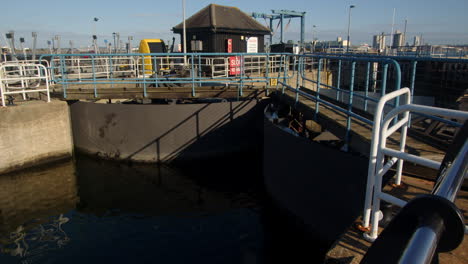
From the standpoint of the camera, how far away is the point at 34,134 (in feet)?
36.1

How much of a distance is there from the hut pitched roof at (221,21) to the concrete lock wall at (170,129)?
8.79m

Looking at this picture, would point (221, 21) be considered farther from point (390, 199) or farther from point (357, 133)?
point (390, 199)

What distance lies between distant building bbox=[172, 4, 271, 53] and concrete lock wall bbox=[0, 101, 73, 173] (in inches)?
335

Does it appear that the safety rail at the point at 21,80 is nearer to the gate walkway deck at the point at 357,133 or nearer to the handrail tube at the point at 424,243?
the gate walkway deck at the point at 357,133

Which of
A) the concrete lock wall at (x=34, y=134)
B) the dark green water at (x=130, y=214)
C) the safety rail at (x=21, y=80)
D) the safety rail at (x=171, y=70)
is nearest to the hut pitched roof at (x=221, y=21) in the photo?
the safety rail at (x=171, y=70)

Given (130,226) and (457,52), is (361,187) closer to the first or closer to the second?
(130,226)

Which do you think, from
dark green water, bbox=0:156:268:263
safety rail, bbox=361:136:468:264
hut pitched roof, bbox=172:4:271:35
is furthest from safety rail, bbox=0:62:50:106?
safety rail, bbox=361:136:468:264

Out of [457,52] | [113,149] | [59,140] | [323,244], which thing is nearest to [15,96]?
[59,140]

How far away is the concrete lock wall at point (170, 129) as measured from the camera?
11.3m

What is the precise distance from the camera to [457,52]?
75.2ft

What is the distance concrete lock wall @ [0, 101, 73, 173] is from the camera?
1046cm

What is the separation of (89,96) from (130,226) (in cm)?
557

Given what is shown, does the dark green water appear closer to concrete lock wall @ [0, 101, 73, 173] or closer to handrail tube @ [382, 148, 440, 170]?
concrete lock wall @ [0, 101, 73, 173]

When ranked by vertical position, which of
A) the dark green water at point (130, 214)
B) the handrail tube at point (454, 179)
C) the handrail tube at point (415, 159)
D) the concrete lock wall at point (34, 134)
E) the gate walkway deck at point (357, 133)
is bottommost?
the dark green water at point (130, 214)
